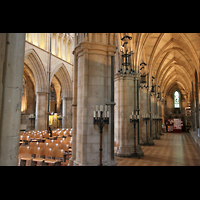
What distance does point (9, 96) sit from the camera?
222 centimetres

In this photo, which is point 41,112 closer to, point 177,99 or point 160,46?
point 160,46

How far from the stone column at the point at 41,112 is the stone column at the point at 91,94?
51.9 feet

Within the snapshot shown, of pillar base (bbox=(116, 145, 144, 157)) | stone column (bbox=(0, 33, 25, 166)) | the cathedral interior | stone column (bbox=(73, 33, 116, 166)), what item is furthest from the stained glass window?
stone column (bbox=(0, 33, 25, 166))

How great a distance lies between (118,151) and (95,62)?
5.46m

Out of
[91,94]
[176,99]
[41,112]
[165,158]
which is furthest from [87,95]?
[176,99]

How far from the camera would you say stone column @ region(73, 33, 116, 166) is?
6434 millimetres

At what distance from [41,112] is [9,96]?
20.6 meters

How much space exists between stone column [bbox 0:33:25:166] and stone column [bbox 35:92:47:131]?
66.6ft

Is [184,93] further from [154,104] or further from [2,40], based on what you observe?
[2,40]

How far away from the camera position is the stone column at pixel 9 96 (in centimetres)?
217

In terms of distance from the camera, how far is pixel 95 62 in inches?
268
